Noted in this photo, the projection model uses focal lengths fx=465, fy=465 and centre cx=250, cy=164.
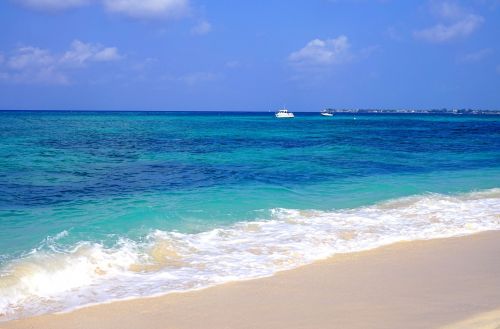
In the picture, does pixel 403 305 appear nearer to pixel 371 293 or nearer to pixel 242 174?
pixel 371 293

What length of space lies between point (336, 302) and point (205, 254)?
9.18 feet

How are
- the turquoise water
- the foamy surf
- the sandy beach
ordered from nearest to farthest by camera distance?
the sandy beach < the foamy surf < the turquoise water

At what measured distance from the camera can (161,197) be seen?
40.6 ft

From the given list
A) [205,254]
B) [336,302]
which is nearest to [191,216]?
[205,254]

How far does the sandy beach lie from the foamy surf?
418mm

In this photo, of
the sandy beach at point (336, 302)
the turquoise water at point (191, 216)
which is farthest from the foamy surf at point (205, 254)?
the sandy beach at point (336, 302)

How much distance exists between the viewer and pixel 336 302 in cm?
551

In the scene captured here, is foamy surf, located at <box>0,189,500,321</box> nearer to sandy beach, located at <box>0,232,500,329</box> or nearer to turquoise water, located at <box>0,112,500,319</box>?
turquoise water, located at <box>0,112,500,319</box>

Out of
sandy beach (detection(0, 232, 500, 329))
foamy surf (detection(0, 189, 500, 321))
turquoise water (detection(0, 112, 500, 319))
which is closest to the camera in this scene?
sandy beach (detection(0, 232, 500, 329))

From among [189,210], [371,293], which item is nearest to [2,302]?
[371,293]

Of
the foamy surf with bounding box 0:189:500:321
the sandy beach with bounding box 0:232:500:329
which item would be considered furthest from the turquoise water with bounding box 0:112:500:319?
the sandy beach with bounding box 0:232:500:329

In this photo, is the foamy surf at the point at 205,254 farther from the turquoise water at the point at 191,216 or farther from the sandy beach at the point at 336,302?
the sandy beach at the point at 336,302

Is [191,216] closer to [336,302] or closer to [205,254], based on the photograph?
[205,254]

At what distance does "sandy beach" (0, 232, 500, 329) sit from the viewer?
4.93 m
